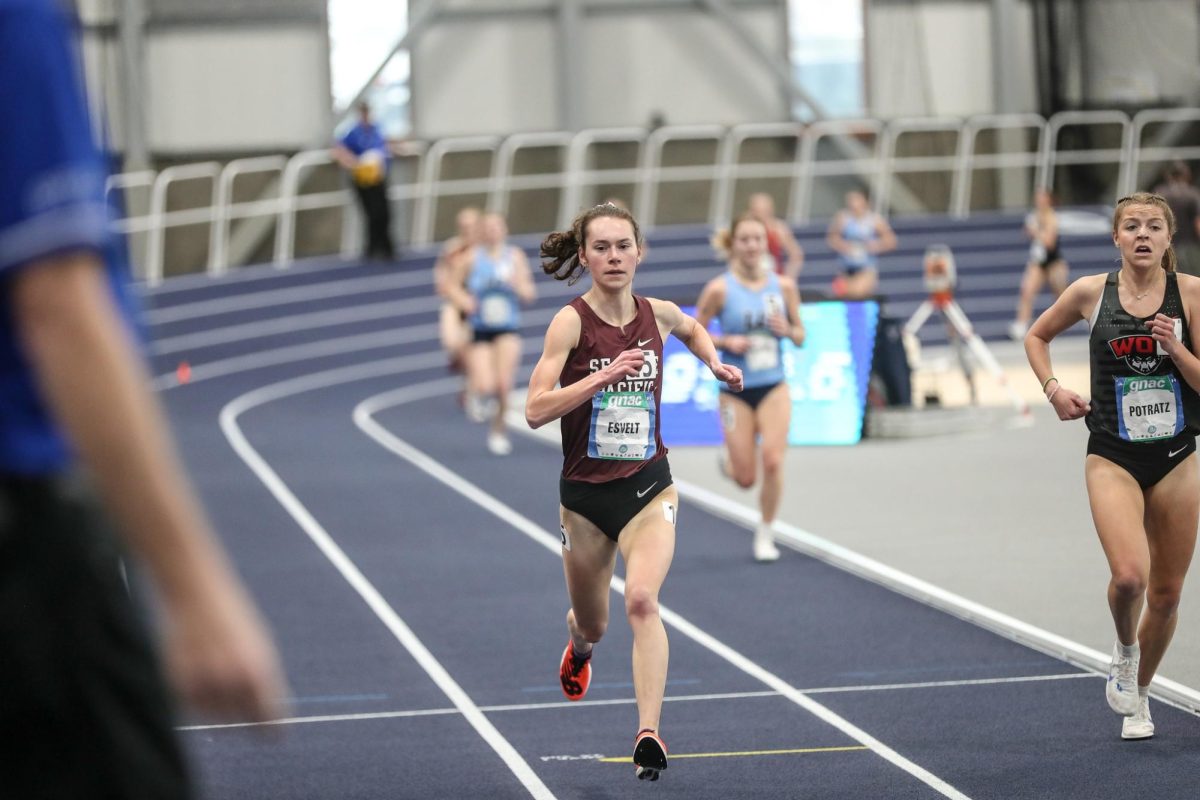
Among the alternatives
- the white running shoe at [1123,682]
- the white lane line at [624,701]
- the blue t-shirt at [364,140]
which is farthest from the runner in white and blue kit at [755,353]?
the blue t-shirt at [364,140]

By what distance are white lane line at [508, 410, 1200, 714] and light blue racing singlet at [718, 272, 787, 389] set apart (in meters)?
1.10

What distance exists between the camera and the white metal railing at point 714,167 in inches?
982

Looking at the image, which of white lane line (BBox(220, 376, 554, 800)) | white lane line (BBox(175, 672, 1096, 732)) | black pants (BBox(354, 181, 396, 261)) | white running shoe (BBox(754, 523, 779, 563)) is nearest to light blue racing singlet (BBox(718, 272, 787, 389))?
white running shoe (BBox(754, 523, 779, 563))

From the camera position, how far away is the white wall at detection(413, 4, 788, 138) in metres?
27.2

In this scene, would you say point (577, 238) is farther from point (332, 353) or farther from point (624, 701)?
point (332, 353)

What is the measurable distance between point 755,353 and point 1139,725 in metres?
4.00

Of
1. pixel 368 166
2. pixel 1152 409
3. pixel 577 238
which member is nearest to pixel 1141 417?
pixel 1152 409

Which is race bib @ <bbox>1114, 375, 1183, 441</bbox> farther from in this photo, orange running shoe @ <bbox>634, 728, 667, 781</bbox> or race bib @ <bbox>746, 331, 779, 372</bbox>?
race bib @ <bbox>746, 331, 779, 372</bbox>

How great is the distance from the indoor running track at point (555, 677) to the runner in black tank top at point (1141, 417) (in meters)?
0.54

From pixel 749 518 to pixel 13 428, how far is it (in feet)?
32.8

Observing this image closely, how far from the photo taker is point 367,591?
965cm

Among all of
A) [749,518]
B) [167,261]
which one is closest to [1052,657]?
[749,518]

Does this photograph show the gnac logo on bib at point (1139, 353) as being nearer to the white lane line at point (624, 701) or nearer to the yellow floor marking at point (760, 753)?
the yellow floor marking at point (760, 753)

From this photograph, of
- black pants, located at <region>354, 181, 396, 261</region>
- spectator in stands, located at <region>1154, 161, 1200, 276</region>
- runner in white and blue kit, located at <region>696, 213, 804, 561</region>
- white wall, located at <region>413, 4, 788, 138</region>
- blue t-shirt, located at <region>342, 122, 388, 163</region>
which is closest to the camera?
runner in white and blue kit, located at <region>696, 213, 804, 561</region>
